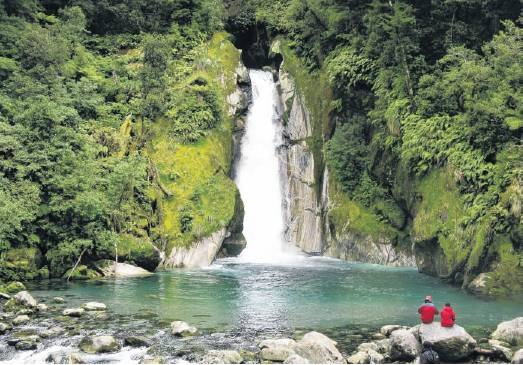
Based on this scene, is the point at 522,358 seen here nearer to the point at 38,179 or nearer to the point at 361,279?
the point at 361,279

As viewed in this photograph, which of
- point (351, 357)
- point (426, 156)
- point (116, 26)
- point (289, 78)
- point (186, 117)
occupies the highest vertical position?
point (116, 26)

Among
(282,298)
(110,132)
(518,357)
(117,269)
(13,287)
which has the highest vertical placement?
(110,132)

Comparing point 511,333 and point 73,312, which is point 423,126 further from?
point 73,312

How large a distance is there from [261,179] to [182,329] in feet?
74.2

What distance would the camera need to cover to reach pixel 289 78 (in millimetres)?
40062

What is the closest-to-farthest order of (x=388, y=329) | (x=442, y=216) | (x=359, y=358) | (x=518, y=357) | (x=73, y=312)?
1. (x=518, y=357)
2. (x=359, y=358)
3. (x=388, y=329)
4. (x=73, y=312)
5. (x=442, y=216)

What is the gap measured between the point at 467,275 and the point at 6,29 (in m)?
30.8

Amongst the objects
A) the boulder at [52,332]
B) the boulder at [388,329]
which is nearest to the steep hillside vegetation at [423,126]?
the boulder at [388,329]

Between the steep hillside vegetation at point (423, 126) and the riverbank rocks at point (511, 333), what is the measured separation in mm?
6518

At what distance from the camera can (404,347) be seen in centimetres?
1434

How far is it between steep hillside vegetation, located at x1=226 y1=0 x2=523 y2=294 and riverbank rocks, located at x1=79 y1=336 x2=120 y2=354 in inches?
607

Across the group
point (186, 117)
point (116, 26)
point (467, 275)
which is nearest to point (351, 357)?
point (467, 275)

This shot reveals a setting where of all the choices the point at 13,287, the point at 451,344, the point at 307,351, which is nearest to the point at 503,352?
the point at 451,344

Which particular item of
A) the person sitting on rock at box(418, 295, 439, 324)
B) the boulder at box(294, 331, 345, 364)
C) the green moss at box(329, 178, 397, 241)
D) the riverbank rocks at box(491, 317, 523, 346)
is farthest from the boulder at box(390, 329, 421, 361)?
the green moss at box(329, 178, 397, 241)
